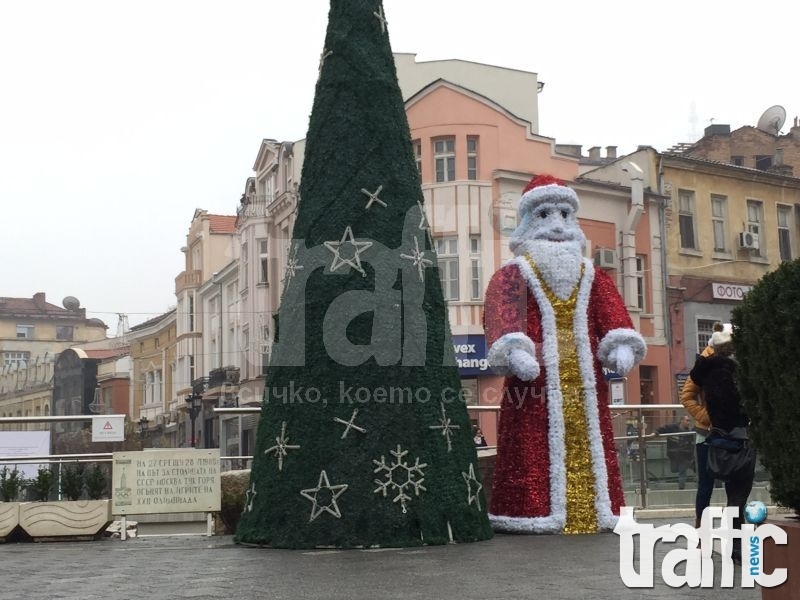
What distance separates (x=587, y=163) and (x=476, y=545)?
96.8 ft

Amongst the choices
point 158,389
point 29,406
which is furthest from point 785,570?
point 29,406

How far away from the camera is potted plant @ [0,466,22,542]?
476 inches

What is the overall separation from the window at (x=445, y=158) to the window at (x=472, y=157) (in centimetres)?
39

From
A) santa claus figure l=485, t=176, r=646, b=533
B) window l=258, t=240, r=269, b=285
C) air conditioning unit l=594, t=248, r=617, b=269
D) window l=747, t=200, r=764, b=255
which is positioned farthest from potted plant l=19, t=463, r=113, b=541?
window l=258, t=240, r=269, b=285

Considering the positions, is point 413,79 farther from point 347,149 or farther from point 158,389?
point 158,389

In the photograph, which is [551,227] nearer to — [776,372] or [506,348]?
[506,348]

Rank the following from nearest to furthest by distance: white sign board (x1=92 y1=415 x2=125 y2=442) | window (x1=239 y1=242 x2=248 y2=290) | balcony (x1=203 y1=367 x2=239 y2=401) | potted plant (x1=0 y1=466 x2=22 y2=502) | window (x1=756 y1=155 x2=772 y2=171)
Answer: potted plant (x1=0 y1=466 x2=22 y2=502) < white sign board (x1=92 y1=415 x2=125 y2=442) < window (x1=756 y1=155 x2=772 y2=171) < window (x1=239 y1=242 x2=248 y2=290) < balcony (x1=203 y1=367 x2=239 y2=401)

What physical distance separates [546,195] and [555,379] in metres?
1.58

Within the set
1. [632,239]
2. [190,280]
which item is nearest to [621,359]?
[632,239]

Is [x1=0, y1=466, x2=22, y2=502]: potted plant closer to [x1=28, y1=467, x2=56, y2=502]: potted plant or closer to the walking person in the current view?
[x1=28, y1=467, x2=56, y2=502]: potted plant

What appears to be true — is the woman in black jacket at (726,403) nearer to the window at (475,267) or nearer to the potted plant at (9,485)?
the potted plant at (9,485)

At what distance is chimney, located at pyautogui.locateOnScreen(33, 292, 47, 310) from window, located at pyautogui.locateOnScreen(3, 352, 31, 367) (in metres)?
4.67

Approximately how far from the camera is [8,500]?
12.5m

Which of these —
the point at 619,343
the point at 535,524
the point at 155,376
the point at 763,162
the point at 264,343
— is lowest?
the point at 535,524
